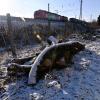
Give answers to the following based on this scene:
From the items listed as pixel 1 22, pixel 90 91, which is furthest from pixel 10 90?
pixel 1 22

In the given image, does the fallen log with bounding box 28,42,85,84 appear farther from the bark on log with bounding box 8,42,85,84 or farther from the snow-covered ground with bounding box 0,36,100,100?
the snow-covered ground with bounding box 0,36,100,100

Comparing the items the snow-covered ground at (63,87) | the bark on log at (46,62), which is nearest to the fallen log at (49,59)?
the bark on log at (46,62)

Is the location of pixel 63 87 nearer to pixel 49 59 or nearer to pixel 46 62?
pixel 46 62

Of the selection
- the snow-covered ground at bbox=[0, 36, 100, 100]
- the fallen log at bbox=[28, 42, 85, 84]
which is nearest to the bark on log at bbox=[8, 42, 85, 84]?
the fallen log at bbox=[28, 42, 85, 84]

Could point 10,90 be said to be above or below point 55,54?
below

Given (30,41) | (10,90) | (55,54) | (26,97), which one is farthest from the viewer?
(30,41)

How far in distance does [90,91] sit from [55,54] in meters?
1.68

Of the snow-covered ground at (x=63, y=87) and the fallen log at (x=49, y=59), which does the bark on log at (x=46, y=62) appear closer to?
the fallen log at (x=49, y=59)

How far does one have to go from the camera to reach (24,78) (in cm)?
475

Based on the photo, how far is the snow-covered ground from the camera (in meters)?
3.89

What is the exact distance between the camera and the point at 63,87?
4227 mm

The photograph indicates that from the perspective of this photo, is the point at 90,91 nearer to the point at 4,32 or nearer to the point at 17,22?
the point at 4,32

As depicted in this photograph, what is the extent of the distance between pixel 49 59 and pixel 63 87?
1090 millimetres

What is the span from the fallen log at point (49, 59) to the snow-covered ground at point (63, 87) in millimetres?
187
